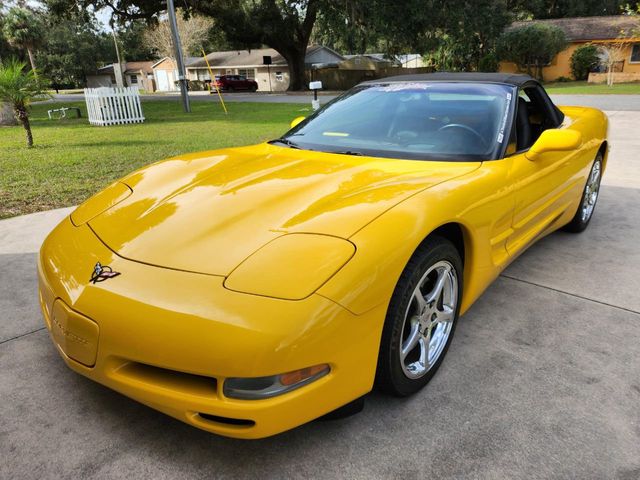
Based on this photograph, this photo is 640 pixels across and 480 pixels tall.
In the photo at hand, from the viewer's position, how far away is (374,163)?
2.53 meters

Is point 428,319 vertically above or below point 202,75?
below

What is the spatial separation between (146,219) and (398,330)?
119 centimetres

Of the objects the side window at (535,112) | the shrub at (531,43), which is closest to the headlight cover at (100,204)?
the side window at (535,112)

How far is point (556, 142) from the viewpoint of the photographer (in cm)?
265

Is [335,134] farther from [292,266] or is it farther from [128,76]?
[128,76]

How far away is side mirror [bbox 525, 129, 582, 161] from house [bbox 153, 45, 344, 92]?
4566cm

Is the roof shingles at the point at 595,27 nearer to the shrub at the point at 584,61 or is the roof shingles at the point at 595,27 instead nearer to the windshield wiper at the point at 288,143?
the shrub at the point at 584,61

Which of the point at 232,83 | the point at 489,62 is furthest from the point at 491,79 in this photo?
the point at 232,83

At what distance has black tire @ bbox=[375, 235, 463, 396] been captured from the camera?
1.82 m

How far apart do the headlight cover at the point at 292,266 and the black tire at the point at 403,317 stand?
0.99 feet

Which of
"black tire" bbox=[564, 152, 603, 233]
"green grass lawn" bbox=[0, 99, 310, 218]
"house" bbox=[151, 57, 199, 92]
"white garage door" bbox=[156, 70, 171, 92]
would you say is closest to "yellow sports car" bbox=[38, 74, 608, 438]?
"black tire" bbox=[564, 152, 603, 233]

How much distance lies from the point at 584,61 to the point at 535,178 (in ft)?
112

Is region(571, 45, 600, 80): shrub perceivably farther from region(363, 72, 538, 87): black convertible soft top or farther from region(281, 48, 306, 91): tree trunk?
region(363, 72, 538, 87): black convertible soft top

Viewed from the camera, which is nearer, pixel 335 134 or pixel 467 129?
pixel 467 129
